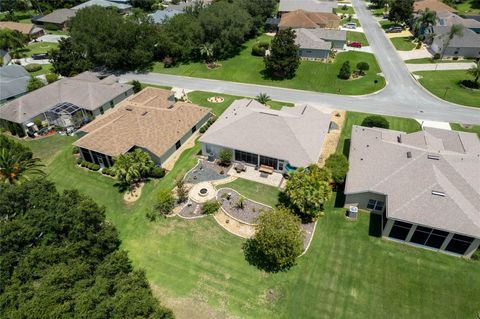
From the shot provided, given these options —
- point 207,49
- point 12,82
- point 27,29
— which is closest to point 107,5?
point 27,29

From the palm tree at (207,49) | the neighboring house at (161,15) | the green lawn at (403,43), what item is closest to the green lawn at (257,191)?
the palm tree at (207,49)

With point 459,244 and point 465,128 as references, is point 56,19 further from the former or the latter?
point 459,244

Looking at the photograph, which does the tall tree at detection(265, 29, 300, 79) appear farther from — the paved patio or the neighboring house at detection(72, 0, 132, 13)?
the neighboring house at detection(72, 0, 132, 13)

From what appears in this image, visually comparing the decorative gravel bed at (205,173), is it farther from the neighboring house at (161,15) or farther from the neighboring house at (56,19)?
the neighboring house at (56,19)

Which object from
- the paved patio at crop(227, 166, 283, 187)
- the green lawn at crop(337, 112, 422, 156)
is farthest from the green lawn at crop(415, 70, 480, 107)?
the paved patio at crop(227, 166, 283, 187)

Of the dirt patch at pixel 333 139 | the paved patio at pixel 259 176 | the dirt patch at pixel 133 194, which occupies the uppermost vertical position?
the dirt patch at pixel 333 139

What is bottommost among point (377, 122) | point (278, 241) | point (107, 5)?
point (377, 122)
